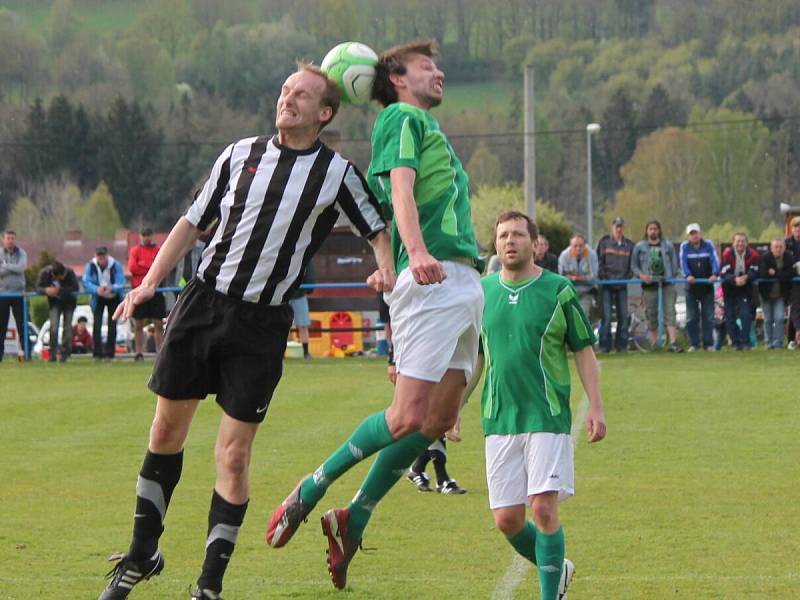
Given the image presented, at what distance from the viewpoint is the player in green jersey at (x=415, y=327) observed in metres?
6.31

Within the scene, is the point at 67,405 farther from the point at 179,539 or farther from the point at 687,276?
the point at 687,276

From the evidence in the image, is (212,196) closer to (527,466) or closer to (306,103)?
(306,103)

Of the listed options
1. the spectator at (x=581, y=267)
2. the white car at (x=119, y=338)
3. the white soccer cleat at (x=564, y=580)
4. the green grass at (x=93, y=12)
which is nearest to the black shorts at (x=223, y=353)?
the white soccer cleat at (x=564, y=580)

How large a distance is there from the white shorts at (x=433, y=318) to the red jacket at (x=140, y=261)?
51.8ft

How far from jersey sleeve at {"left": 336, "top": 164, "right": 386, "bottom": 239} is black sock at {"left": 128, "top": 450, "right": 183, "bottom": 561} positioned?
3.81ft

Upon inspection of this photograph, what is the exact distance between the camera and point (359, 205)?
6.11 metres

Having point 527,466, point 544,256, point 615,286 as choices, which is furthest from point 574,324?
point 615,286

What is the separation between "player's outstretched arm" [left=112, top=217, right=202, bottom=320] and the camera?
5805mm

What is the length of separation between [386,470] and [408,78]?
1663mm

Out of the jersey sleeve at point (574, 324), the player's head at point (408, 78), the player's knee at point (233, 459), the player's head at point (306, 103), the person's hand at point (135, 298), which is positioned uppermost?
the player's head at point (408, 78)

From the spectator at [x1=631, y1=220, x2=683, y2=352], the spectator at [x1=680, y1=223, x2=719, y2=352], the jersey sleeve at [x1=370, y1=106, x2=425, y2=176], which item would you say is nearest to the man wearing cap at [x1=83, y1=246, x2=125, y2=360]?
the spectator at [x1=631, y1=220, x2=683, y2=352]

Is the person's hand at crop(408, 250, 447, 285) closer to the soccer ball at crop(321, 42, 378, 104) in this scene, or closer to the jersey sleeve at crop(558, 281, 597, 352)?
the jersey sleeve at crop(558, 281, 597, 352)

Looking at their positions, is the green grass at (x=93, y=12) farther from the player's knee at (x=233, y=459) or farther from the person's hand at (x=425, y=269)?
the person's hand at (x=425, y=269)

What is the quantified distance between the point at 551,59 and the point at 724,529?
149 m
